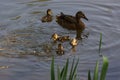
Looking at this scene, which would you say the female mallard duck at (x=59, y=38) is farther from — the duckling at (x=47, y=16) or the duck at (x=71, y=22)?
the duckling at (x=47, y=16)

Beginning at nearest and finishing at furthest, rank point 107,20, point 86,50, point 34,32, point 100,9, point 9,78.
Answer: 1. point 9,78
2. point 86,50
3. point 34,32
4. point 107,20
5. point 100,9

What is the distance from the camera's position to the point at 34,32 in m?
8.01

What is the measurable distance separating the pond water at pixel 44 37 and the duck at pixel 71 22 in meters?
0.15

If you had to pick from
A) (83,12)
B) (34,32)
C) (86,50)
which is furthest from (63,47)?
(83,12)

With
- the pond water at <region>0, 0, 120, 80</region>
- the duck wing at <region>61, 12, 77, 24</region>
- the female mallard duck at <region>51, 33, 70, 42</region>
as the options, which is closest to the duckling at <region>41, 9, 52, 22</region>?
the pond water at <region>0, 0, 120, 80</region>

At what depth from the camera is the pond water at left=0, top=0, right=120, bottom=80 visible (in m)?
6.32

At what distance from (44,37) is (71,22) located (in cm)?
167

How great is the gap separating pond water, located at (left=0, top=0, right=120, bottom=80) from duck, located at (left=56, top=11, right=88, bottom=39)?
0.15 metres

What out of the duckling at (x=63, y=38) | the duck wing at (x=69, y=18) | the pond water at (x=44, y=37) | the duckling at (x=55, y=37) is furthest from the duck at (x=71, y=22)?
the duckling at (x=55, y=37)

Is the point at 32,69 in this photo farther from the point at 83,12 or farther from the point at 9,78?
the point at 83,12

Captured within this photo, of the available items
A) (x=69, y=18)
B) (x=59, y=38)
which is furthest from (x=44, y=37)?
(x=69, y=18)

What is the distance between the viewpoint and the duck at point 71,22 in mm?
8757

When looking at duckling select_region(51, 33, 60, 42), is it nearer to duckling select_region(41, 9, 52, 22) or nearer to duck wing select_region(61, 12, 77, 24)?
duckling select_region(41, 9, 52, 22)

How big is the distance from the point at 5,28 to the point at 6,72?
6.99 feet
